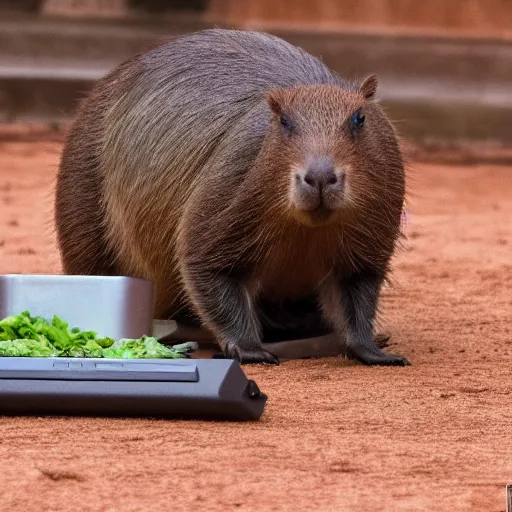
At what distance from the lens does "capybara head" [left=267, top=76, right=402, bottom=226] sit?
5.06 metres

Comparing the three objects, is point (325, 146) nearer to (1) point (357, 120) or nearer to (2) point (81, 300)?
(1) point (357, 120)

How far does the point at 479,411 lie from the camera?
4598 millimetres

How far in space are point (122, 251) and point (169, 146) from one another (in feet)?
2.04

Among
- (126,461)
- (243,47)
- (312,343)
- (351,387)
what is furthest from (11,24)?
(126,461)

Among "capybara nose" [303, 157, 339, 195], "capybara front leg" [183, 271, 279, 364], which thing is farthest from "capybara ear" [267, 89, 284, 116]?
"capybara front leg" [183, 271, 279, 364]

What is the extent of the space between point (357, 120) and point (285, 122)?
28cm

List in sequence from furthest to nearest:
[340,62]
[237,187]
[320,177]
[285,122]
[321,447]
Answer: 1. [340,62]
2. [237,187]
3. [285,122]
4. [320,177]
5. [321,447]

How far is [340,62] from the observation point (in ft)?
42.0

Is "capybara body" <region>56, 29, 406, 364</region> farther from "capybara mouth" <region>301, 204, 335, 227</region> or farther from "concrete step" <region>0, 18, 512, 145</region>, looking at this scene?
"concrete step" <region>0, 18, 512, 145</region>

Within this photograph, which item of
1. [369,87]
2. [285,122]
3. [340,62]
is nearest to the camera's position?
[285,122]

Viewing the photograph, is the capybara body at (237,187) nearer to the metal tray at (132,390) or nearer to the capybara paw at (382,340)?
the capybara paw at (382,340)

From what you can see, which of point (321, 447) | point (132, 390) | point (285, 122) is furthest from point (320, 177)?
point (321, 447)

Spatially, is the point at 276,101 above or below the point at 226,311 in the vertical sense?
above

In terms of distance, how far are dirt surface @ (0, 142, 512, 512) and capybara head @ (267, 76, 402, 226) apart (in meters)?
0.66
